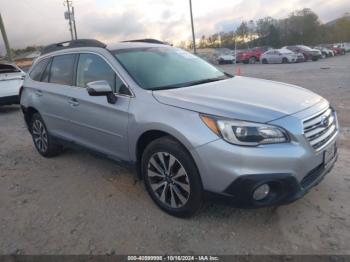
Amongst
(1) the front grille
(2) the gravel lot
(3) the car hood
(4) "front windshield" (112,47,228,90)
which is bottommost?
(2) the gravel lot

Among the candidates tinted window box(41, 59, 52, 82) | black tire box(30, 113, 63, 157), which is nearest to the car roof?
tinted window box(41, 59, 52, 82)

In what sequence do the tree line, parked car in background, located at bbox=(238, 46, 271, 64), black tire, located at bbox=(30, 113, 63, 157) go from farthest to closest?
the tree line, parked car in background, located at bbox=(238, 46, 271, 64), black tire, located at bbox=(30, 113, 63, 157)

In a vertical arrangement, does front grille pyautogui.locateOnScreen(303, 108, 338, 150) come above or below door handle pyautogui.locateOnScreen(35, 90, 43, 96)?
below

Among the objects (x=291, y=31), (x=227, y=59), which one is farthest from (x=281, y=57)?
(x=291, y=31)

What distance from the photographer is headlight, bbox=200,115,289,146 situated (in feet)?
9.69

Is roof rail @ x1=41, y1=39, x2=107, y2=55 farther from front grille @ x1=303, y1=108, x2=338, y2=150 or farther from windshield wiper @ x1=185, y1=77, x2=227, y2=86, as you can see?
front grille @ x1=303, y1=108, x2=338, y2=150

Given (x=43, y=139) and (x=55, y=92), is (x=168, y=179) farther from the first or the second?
(x=43, y=139)

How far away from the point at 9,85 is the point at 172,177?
851cm

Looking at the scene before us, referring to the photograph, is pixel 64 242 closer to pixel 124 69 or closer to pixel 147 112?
pixel 147 112

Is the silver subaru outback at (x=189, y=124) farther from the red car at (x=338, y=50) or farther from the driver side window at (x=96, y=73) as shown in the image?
the red car at (x=338, y=50)

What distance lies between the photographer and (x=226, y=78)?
4402 mm

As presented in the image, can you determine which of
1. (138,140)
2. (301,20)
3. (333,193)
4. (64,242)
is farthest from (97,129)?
(301,20)

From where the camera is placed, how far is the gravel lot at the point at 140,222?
3123mm

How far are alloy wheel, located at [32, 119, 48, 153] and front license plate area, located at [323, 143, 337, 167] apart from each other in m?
4.07
